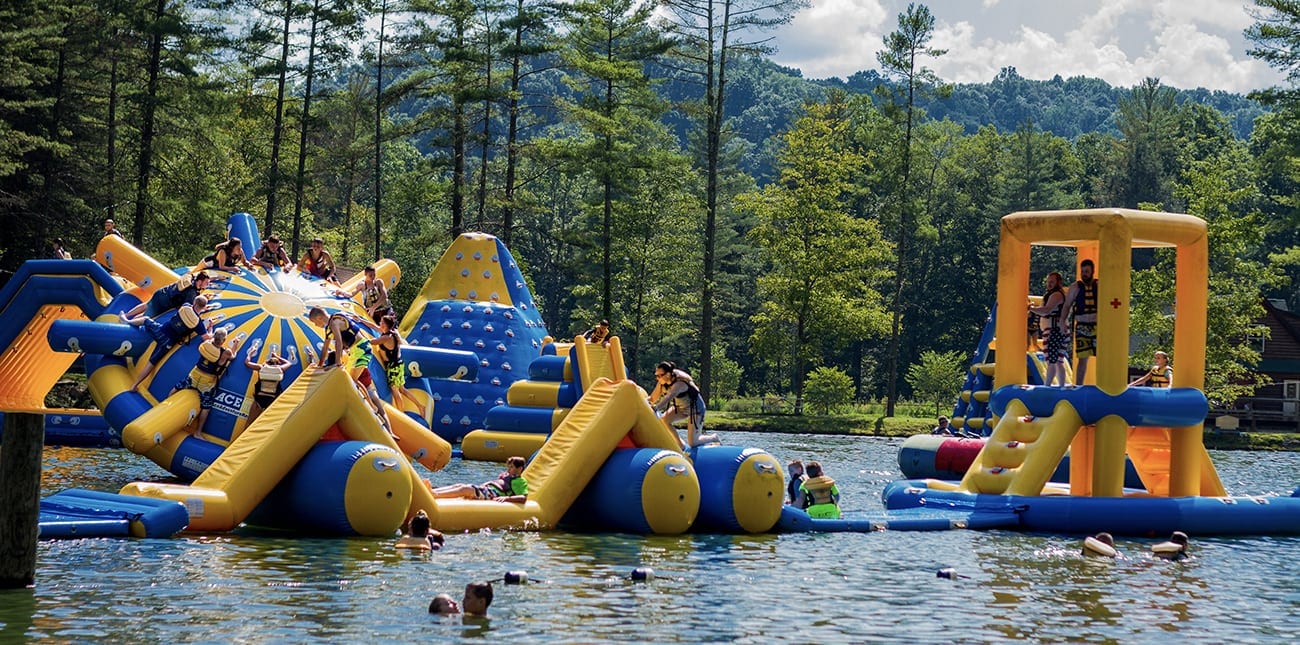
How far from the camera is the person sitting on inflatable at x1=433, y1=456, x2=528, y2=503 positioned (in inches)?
626

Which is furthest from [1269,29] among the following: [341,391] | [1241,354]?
[341,391]

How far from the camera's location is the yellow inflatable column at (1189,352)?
18.5 metres

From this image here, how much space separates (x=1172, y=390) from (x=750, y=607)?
342 inches

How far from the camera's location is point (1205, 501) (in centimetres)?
1811

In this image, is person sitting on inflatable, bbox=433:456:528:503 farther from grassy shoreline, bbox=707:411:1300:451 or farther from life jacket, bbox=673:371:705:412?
grassy shoreline, bbox=707:411:1300:451

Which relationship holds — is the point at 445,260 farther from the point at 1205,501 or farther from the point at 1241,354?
the point at 1241,354

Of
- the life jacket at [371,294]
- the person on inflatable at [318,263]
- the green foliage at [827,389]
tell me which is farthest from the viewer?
the green foliage at [827,389]

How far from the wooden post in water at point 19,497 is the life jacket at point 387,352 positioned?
8.76 metres

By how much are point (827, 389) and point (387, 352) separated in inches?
1261

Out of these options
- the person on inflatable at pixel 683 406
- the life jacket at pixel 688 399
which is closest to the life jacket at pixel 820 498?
the person on inflatable at pixel 683 406

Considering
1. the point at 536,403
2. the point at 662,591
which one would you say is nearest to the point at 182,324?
the point at 662,591

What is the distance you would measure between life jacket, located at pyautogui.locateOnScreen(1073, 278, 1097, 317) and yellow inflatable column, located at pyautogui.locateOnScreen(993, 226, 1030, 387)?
63 cm

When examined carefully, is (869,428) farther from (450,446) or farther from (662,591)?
(662,591)

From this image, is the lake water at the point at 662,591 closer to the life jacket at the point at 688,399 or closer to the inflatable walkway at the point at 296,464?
the inflatable walkway at the point at 296,464
